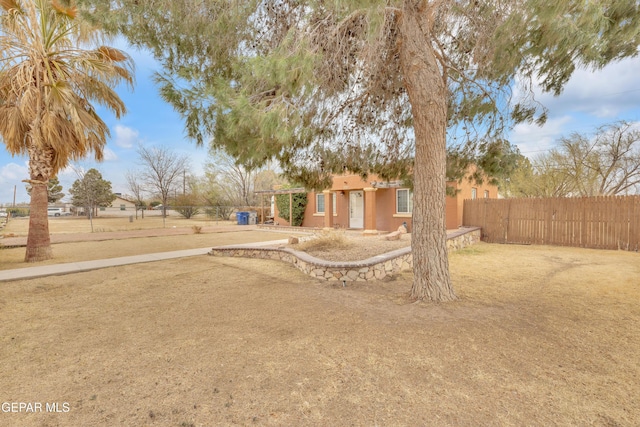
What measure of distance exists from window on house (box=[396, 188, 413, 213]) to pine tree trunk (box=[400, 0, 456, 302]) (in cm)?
972

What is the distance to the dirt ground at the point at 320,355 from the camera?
209 centimetres

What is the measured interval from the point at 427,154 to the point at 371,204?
10.2m

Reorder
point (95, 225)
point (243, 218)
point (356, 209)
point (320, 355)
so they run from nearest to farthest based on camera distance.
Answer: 1. point (320, 355)
2. point (356, 209)
3. point (95, 225)
4. point (243, 218)

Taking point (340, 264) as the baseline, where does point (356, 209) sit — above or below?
above

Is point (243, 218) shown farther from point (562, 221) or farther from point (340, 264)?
point (562, 221)

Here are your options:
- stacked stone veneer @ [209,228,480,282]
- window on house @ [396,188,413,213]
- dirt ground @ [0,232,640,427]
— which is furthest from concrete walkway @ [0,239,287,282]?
window on house @ [396,188,413,213]

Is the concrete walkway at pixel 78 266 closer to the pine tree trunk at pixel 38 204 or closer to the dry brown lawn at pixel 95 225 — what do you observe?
the pine tree trunk at pixel 38 204

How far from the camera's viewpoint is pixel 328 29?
411 cm

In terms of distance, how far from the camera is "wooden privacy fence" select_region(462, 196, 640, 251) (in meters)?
9.30

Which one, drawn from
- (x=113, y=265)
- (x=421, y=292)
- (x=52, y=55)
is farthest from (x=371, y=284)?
(x=52, y=55)

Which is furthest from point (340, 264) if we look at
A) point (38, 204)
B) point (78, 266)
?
point (38, 204)

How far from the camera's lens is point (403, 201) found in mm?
14055

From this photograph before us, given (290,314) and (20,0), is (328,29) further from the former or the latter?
(20,0)

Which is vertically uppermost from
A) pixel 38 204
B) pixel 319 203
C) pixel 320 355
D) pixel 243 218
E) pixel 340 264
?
pixel 319 203
